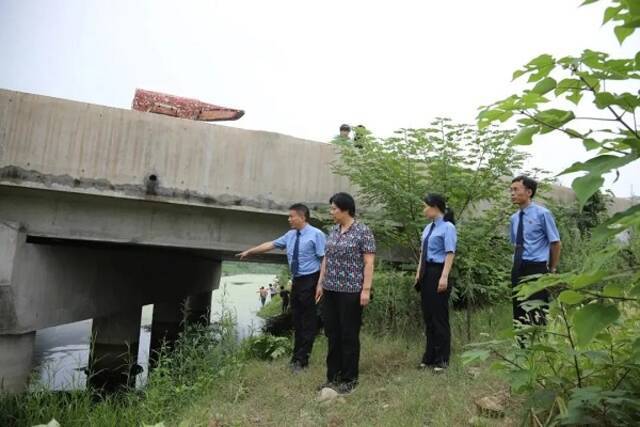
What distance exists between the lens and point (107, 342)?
11.5 meters

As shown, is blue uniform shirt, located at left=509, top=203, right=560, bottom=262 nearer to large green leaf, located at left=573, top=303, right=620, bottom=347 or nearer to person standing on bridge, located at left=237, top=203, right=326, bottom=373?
person standing on bridge, located at left=237, top=203, right=326, bottom=373

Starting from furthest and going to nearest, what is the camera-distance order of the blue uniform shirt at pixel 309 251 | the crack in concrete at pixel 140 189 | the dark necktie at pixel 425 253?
the crack in concrete at pixel 140 189
the blue uniform shirt at pixel 309 251
the dark necktie at pixel 425 253

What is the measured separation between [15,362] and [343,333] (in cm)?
459

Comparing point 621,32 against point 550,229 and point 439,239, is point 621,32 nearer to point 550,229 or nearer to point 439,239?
point 550,229

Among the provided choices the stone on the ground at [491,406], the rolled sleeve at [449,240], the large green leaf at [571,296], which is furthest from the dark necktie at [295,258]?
the large green leaf at [571,296]

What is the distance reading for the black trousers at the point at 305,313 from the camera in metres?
5.09

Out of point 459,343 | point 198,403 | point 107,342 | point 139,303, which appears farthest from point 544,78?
point 107,342

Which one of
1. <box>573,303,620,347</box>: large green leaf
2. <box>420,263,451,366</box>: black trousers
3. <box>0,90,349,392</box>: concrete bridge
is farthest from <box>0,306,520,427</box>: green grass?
<box>573,303,620,347</box>: large green leaf

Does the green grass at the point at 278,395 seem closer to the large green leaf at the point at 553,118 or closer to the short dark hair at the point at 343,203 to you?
the short dark hair at the point at 343,203

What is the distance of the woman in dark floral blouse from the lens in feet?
13.6

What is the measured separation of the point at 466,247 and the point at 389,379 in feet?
6.32

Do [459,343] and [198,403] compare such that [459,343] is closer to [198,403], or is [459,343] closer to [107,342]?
[198,403]

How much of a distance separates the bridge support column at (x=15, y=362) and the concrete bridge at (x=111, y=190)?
0.04 feet

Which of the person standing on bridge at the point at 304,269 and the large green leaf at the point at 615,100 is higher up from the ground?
the large green leaf at the point at 615,100
